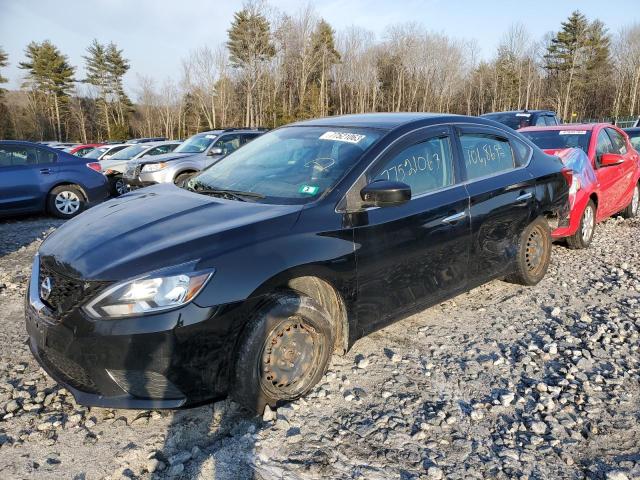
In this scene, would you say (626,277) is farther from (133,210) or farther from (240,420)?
(133,210)

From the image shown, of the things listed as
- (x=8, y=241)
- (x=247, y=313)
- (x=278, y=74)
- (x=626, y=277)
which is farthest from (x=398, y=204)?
(x=278, y=74)

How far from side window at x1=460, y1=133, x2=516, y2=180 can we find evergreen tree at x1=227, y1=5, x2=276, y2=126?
43.2 meters

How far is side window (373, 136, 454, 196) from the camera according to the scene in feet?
11.8

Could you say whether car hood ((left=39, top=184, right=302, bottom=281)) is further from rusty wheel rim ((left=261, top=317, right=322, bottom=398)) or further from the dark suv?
the dark suv

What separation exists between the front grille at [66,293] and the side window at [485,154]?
2.91m

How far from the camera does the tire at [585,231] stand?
21.0 feet

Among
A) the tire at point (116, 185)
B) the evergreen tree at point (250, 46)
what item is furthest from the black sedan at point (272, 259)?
the evergreen tree at point (250, 46)

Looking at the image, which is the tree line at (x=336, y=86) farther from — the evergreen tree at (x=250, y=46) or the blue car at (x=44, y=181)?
the blue car at (x=44, y=181)

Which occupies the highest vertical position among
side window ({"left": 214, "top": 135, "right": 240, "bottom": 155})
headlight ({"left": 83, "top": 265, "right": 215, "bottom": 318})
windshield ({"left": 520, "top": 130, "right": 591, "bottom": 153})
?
windshield ({"left": 520, "top": 130, "right": 591, "bottom": 153})

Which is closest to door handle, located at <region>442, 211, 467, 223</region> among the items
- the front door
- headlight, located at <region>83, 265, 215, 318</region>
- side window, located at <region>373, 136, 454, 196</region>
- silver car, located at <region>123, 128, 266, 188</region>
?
the front door

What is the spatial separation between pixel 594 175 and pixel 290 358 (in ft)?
17.7

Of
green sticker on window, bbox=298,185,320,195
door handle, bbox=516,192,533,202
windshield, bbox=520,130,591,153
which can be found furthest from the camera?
windshield, bbox=520,130,591,153

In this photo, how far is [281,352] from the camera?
115 inches

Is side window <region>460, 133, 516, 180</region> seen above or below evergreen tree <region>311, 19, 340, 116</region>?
below
